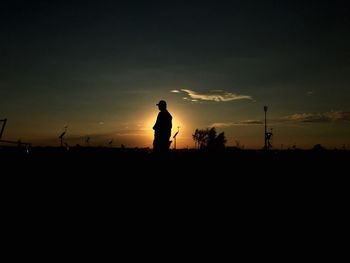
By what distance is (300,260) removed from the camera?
3.76 m

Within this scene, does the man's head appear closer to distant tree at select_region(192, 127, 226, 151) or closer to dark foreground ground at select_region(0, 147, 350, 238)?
dark foreground ground at select_region(0, 147, 350, 238)

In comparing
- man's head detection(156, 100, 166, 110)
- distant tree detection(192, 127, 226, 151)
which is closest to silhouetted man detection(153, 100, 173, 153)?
man's head detection(156, 100, 166, 110)

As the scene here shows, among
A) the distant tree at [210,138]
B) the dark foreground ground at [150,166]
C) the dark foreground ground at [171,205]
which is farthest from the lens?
the distant tree at [210,138]

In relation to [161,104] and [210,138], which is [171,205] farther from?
[210,138]

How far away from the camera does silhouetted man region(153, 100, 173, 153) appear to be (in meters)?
9.68

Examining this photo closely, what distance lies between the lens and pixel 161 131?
971cm

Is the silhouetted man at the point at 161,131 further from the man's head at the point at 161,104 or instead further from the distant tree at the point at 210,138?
the distant tree at the point at 210,138

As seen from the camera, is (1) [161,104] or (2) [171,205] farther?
(1) [161,104]

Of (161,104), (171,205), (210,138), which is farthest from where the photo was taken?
(210,138)

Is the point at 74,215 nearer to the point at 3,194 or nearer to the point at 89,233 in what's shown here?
the point at 89,233

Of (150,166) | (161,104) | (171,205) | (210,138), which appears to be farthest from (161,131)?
(210,138)

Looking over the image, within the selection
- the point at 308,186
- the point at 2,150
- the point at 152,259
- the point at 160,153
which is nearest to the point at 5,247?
A: the point at 152,259

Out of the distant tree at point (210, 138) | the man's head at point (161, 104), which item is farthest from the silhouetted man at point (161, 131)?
the distant tree at point (210, 138)

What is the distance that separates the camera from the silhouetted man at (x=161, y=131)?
968 centimetres
